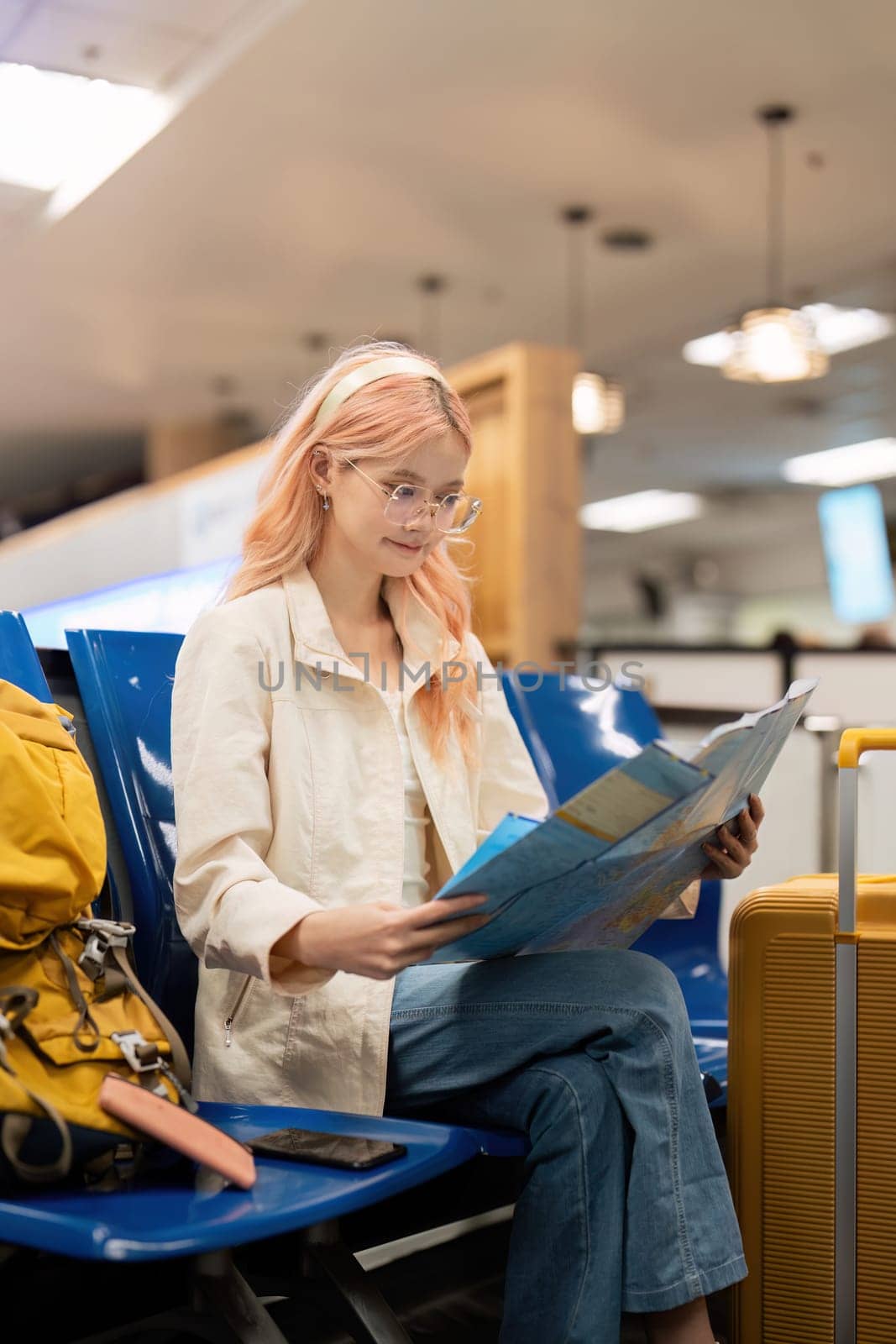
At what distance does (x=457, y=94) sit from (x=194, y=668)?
3989 millimetres

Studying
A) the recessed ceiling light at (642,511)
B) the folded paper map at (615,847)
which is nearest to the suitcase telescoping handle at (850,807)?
the folded paper map at (615,847)

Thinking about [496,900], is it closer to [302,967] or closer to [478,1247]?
[302,967]

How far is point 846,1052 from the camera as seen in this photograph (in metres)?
1.38

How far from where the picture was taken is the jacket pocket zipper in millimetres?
1299

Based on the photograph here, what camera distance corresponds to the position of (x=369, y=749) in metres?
1.40

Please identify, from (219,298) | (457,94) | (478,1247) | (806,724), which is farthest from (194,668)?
(219,298)

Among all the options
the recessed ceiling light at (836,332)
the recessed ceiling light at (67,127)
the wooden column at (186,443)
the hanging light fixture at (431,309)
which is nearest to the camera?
the recessed ceiling light at (67,127)

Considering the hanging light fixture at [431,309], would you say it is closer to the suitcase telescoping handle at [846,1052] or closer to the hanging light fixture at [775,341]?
the hanging light fixture at [775,341]

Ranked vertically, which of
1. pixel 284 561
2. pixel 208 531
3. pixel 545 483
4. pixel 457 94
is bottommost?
pixel 284 561

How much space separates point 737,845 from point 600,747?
0.76m

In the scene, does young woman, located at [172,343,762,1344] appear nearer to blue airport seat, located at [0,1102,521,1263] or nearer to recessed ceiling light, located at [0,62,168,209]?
blue airport seat, located at [0,1102,521,1263]

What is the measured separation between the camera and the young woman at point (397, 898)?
1.15 m

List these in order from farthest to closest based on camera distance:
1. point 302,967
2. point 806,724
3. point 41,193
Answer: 1. point 41,193
2. point 806,724
3. point 302,967

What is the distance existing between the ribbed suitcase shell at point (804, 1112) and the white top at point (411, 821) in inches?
13.9
